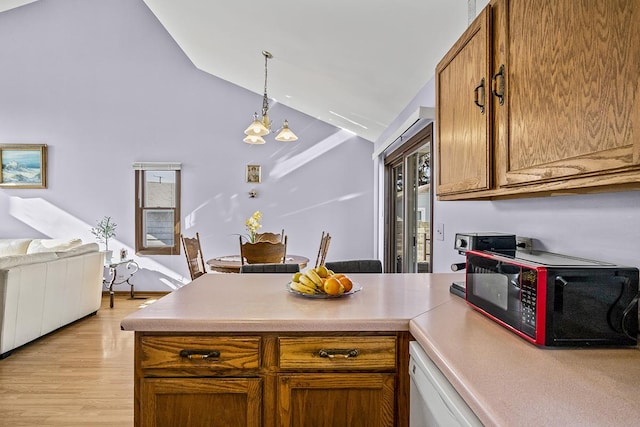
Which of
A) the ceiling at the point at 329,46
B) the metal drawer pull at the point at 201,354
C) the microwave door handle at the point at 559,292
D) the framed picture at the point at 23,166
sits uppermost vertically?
the ceiling at the point at 329,46

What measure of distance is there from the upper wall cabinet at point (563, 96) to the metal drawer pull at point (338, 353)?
74 centimetres

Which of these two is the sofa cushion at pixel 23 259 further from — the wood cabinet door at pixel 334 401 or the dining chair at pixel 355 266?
the wood cabinet door at pixel 334 401

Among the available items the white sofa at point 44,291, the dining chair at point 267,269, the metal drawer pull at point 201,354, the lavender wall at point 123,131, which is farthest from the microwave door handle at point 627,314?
the lavender wall at point 123,131

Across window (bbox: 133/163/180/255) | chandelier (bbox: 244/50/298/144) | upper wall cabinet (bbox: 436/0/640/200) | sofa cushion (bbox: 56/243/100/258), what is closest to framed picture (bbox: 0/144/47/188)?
window (bbox: 133/163/180/255)

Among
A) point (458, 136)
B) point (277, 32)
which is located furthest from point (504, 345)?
point (277, 32)

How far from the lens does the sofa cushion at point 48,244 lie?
493cm

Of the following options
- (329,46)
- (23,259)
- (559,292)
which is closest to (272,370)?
(559,292)

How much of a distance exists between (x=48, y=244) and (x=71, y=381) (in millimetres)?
3033

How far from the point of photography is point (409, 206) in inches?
154

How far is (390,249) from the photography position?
4.85 meters

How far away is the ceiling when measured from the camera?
2.34m

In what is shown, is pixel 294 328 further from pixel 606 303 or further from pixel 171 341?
pixel 606 303

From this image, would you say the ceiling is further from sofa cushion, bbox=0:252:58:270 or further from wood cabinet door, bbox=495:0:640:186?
sofa cushion, bbox=0:252:58:270

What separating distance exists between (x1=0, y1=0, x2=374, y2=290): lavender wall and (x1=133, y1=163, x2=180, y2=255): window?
111mm
